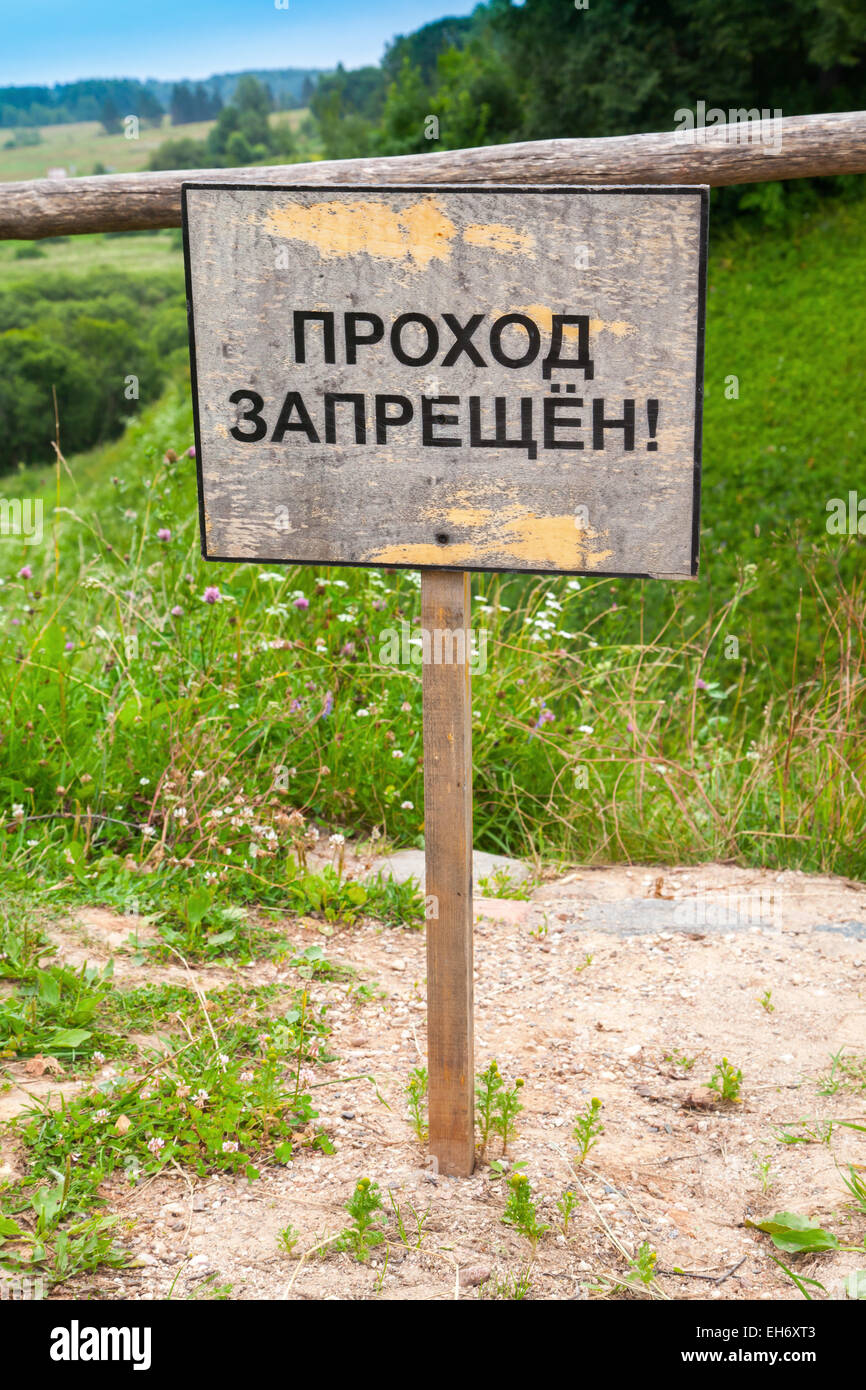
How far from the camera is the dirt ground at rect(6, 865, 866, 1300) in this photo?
205cm

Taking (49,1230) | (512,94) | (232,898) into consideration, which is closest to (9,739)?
(232,898)

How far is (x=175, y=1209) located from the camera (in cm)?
218

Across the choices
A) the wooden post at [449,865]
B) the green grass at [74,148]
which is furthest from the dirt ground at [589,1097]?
the green grass at [74,148]

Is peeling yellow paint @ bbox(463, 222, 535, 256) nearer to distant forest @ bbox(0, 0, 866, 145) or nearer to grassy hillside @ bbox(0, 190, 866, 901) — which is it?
grassy hillside @ bbox(0, 190, 866, 901)

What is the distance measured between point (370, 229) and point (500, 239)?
0.23 meters

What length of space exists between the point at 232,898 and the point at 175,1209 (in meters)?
1.20

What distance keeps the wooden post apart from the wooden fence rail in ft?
4.59

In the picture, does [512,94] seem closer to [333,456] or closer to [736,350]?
[736,350]

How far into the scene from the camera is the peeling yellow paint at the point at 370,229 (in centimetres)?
204

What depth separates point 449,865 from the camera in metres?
2.26

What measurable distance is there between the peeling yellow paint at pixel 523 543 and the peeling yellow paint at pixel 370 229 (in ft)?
1.49

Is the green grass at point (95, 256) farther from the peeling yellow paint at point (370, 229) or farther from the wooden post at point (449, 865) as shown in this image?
the wooden post at point (449, 865)

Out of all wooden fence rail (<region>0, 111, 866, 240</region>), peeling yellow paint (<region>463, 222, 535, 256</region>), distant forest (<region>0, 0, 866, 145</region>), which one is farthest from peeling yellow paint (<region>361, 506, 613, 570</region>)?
distant forest (<region>0, 0, 866, 145</region>)

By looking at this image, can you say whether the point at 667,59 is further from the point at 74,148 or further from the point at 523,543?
the point at 523,543
